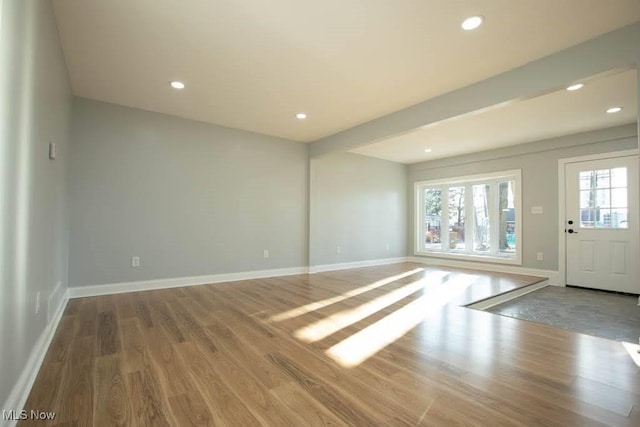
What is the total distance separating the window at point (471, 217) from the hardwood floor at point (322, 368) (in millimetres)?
3472

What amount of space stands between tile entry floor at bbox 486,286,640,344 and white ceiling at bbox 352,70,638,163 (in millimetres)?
2280

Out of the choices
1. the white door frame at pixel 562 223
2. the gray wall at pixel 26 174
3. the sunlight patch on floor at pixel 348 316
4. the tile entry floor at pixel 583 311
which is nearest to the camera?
the gray wall at pixel 26 174

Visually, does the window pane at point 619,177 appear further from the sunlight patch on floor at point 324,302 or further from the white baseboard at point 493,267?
the sunlight patch on floor at point 324,302

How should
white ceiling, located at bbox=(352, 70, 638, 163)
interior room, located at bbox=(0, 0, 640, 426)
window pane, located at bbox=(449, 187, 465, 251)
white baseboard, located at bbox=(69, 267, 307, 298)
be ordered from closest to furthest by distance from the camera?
1. interior room, located at bbox=(0, 0, 640, 426)
2. white ceiling, located at bbox=(352, 70, 638, 163)
3. white baseboard, located at bbox=(69, 267, 307, 298)
4. window pane, located at bbox=(449, 187, 465, 251)

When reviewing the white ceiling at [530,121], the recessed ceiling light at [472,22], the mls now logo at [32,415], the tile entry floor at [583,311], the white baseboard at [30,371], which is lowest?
the tile entry floor at [583,311]

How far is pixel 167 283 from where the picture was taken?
4.21 m

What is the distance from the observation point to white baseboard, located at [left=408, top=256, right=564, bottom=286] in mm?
5117

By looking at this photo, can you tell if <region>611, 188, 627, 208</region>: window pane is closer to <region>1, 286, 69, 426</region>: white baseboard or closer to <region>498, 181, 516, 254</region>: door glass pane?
<region>498, 181, 516, 254</region>: door glass pane

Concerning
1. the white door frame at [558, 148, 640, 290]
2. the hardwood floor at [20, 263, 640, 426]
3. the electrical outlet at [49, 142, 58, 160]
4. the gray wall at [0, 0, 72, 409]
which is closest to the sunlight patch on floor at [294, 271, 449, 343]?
the hardwood floor at [20, 263, 640, 426]

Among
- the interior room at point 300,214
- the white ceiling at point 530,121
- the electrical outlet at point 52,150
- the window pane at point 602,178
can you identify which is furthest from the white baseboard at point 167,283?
the window pane at point 602,178

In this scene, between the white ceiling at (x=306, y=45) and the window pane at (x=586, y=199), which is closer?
the white ceiling at (x=306, y=45)

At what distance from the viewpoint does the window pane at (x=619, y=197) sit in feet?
14.6

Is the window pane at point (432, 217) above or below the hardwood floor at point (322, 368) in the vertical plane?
above

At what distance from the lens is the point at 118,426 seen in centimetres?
140
